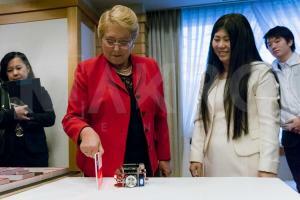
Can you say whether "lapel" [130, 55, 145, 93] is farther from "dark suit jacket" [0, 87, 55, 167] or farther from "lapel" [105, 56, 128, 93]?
"dark suit jacket" [0, 87, 55, 167]

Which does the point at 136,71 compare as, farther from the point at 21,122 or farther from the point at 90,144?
the point at 21,122

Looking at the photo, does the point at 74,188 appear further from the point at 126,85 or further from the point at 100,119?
the point at 126,85

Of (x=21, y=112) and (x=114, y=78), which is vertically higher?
(x=114, y=78)

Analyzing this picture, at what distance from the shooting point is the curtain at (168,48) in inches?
73.5

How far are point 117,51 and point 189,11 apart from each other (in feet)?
4.41

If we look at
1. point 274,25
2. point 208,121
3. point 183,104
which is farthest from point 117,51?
point 274,25

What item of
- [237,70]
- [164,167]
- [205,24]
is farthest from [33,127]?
[205,24]

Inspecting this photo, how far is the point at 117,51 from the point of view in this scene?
94 centimetres

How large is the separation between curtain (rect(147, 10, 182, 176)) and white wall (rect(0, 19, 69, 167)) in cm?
59

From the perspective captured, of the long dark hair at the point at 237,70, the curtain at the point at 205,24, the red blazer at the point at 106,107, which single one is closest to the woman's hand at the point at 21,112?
the red blazer at the point at 106,107

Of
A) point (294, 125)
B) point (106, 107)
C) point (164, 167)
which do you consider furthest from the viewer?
point (294, 125)

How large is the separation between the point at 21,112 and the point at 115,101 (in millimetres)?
382

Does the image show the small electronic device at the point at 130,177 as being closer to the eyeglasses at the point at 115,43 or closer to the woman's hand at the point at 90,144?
the woman's hand at the point at 90,144

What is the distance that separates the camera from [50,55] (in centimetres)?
132
